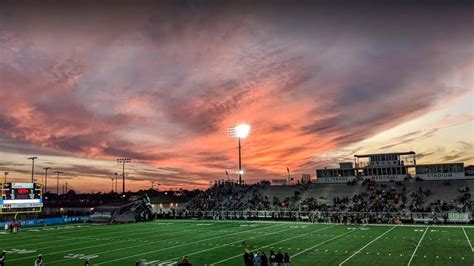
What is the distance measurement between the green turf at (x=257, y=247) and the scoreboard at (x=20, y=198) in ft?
32.1

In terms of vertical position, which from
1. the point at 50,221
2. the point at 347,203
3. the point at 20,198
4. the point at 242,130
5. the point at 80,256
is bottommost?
the point at 80,256

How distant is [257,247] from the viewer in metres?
27.0

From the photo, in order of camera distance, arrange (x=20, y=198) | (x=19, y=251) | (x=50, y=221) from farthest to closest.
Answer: (x=50, y=221) < (x=20, y=198) < (x=19, y=251)

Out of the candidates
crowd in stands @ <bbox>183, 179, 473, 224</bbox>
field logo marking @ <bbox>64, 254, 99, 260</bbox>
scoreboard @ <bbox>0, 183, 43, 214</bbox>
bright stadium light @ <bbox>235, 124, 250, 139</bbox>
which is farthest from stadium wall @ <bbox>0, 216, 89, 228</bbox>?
field logo marking @ <bbox>64, 254, 99, 260</bbox>

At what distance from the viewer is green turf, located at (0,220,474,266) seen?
22.1 m

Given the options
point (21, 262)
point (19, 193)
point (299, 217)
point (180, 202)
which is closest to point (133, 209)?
point (19, 193)

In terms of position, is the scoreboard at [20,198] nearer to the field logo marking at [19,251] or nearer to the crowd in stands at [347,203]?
the field logo marking at [19,251]

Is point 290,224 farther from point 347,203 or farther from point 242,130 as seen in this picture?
point 242,130

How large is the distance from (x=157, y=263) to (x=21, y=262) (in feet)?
28.0

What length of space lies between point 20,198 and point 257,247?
110 feet

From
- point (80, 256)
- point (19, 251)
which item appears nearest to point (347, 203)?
point (80, 256)

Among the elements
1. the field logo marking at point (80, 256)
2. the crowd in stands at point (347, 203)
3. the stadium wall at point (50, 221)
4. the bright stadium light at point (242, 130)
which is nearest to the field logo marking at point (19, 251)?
the field logo marking at point (80, 256)

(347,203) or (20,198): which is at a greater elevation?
(20,198)

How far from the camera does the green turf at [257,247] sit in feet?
72.4
